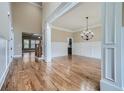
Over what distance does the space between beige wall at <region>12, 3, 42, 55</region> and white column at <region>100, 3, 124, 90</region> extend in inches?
339

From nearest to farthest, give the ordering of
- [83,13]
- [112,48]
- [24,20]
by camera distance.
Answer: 1. [112,48]
2. [83,13]
3. [24,20]

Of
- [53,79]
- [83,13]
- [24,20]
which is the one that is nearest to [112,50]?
[53,79]

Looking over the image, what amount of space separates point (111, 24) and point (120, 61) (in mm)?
661

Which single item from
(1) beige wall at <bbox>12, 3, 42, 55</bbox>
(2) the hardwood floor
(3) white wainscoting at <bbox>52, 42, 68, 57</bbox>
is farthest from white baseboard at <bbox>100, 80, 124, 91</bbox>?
(1) beige wall at <bbox>12, 3, 42, 55</bbox>

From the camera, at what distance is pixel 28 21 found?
32.9 ft

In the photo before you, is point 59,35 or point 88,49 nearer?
point 88,49

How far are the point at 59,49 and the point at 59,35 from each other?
1184mm

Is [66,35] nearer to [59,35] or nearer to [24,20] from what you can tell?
[59,35]

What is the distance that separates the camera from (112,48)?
6.21 feet

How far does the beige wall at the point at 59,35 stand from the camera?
8.51 meters

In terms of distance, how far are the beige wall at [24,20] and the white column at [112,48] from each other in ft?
28.2

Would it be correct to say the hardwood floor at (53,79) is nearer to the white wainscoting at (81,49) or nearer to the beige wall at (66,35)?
the white wainscoting at (81,49)

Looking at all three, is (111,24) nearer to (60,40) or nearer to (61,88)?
(61,88)

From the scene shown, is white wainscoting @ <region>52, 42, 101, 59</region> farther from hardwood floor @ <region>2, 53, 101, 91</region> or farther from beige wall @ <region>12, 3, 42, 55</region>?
hardwood floor @ <region>2, 53, 101, 91</region>
